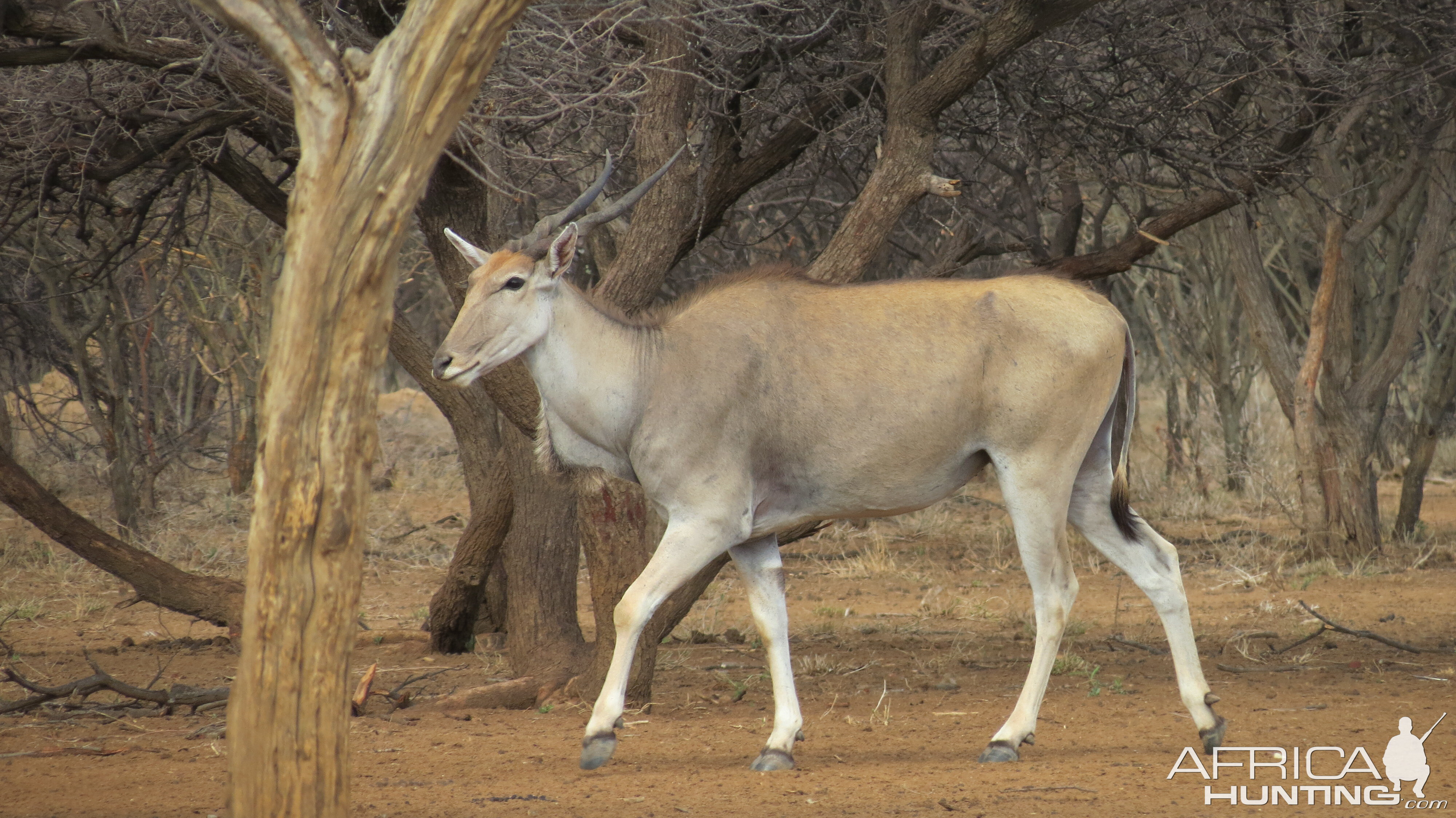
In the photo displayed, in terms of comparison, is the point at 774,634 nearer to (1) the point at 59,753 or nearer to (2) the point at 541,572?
(2) the point at 541,572

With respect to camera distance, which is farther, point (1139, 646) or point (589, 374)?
point (1139, 646)

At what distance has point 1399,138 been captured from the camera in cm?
1045

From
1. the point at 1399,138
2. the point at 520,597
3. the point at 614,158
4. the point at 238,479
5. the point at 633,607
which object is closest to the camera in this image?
the point at 633,607

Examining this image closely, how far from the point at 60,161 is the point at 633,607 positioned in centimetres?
453

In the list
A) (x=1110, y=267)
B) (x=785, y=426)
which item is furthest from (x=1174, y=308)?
(x=785, y=426)

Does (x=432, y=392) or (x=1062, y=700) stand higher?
(x=432, y=392)

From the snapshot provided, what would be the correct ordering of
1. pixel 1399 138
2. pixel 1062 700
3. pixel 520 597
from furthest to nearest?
pixel 1399 138
pixel 520 597
pixel 1062 700

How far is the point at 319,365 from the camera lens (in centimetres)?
324

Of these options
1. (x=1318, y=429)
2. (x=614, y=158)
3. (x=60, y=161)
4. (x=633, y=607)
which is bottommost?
(x=1318, y=429)

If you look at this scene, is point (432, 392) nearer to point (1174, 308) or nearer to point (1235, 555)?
point (1235, 555)

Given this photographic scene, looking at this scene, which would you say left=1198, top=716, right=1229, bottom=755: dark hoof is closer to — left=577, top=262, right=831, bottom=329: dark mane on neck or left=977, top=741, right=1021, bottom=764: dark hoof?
left=977, top=741, right=1021, bottom=764: dark hoof

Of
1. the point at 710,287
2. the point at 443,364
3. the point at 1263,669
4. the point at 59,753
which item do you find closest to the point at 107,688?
the point at 59,753

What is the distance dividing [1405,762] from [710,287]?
124 inches

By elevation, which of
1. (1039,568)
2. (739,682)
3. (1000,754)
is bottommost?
(739,682)
